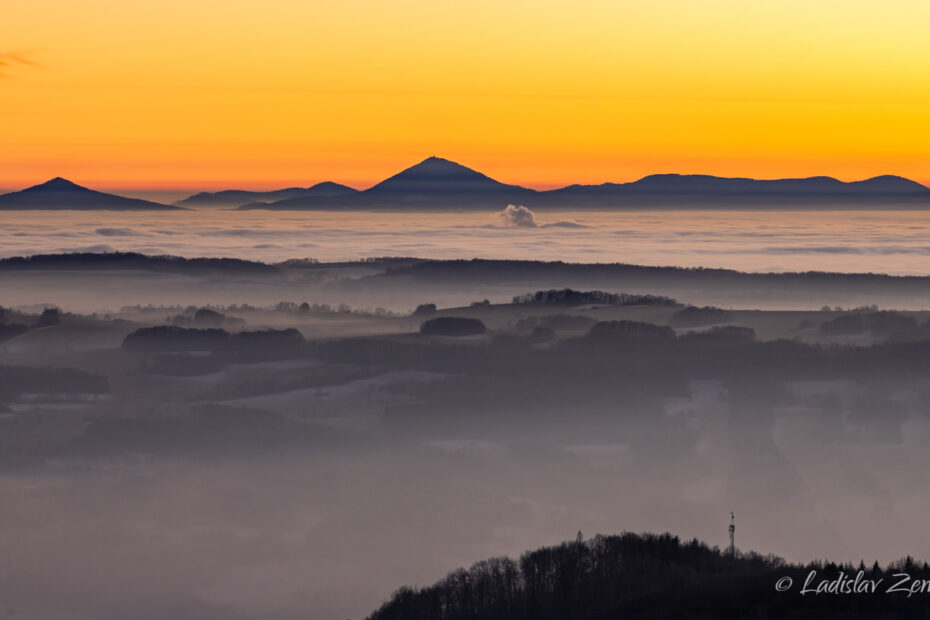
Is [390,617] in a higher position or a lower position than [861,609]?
lower

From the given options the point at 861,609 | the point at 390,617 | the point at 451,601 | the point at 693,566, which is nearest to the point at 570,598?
the point at 693,566

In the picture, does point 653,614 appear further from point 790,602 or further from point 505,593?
point 505,593

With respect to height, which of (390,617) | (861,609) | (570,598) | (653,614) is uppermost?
(861,609)

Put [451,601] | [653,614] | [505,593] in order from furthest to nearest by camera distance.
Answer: [451,601] < [505,593] < [653,614]

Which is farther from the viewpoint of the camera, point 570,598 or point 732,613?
point 570,598

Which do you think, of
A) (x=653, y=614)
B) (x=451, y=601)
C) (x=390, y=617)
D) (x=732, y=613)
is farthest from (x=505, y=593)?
(x=732, y=613)

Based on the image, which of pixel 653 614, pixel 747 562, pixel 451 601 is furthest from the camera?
pixel 451 601

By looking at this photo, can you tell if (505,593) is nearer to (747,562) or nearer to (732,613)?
(747,562)
